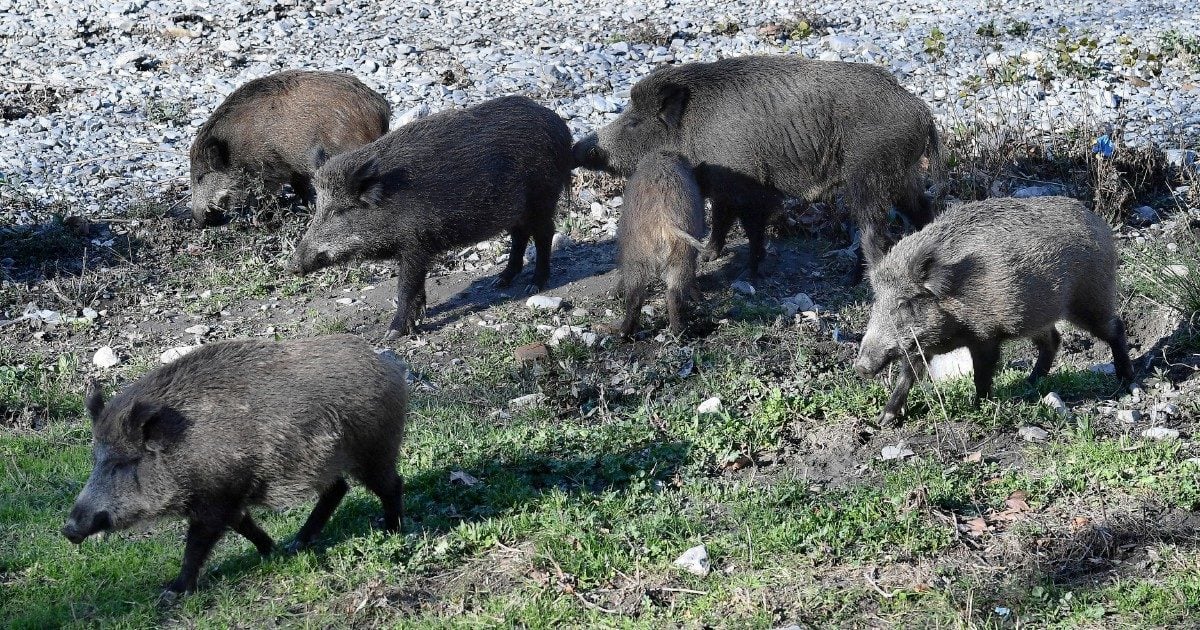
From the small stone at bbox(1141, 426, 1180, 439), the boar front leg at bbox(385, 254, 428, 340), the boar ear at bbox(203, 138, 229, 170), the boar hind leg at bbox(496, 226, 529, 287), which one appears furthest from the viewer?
the boar ear at bbox(203, 138, 229, 170)

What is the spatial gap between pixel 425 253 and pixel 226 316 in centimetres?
145

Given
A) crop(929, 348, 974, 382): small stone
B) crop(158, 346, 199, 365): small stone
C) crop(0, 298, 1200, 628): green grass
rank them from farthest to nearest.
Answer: crop(158, 346, 199, 365): small stone < crop(929, 348, 974, 382): small stone < crop(0, 298, 1200, 628): green grass

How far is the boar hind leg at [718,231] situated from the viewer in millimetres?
8195

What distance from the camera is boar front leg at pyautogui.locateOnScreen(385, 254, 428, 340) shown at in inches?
307

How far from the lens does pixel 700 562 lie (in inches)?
188

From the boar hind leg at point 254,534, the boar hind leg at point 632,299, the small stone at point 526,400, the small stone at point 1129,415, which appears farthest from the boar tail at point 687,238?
the boar hind leg at point 254,534

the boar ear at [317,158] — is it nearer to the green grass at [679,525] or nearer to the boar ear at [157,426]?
the green grass at [679,525]

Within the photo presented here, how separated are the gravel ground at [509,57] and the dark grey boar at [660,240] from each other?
2.90m

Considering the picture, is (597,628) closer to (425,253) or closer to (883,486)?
(883,486)

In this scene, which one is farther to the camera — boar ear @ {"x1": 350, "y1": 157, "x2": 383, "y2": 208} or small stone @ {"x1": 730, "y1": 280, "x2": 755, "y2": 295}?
small stone @ {"x1": 730, "y1": 280, "x2": 755, "y2": 295}

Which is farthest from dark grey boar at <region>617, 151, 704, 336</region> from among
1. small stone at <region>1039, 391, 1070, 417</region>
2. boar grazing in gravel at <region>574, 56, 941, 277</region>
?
small stone at <region>1039, 391, 1070, 417</region>

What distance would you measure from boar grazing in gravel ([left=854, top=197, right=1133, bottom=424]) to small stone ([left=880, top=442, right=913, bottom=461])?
22cm

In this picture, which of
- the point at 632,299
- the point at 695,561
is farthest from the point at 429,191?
the point at 695,561

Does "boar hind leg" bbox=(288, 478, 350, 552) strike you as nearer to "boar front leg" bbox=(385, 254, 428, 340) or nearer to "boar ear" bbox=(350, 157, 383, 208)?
"boar front leg" bbox=(385, 254, 428, 340)
